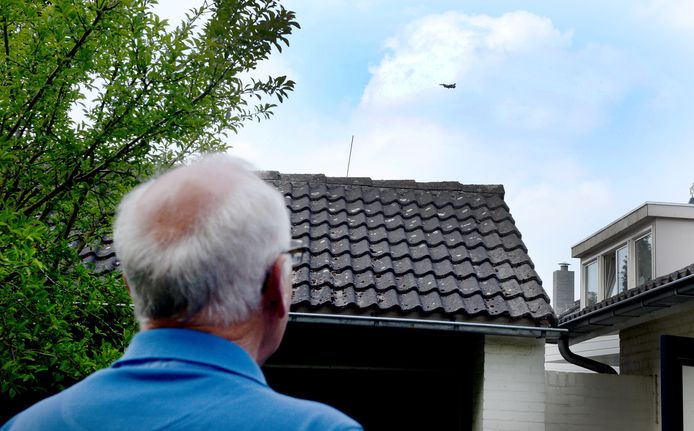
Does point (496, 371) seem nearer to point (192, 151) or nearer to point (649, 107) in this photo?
point (192, 151)

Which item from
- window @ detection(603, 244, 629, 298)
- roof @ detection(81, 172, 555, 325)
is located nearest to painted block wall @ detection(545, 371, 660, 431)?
roof @ detection(81, 172, 555, 325)

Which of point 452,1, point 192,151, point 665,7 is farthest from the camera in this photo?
point 665,7

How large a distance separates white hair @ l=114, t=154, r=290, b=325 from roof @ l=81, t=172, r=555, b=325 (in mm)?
5548

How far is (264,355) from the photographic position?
1438 millimetres

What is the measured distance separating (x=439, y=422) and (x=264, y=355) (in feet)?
21.9

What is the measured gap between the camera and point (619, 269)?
43.3 ft

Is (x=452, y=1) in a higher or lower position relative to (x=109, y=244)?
higher

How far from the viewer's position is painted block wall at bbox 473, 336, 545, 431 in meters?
7.05

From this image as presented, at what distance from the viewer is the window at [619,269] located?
1235 cm

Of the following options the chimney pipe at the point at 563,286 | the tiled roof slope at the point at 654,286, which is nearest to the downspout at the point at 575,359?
the tiled roof slope at the point at 654,286

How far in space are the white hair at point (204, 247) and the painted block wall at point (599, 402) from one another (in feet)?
26.3

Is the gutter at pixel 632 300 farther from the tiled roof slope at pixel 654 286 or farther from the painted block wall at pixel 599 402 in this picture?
the painted block wall at pixel 599 402


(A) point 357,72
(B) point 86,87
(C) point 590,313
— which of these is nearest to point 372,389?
(C) point 590,313

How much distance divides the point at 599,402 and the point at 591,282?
229 inches
